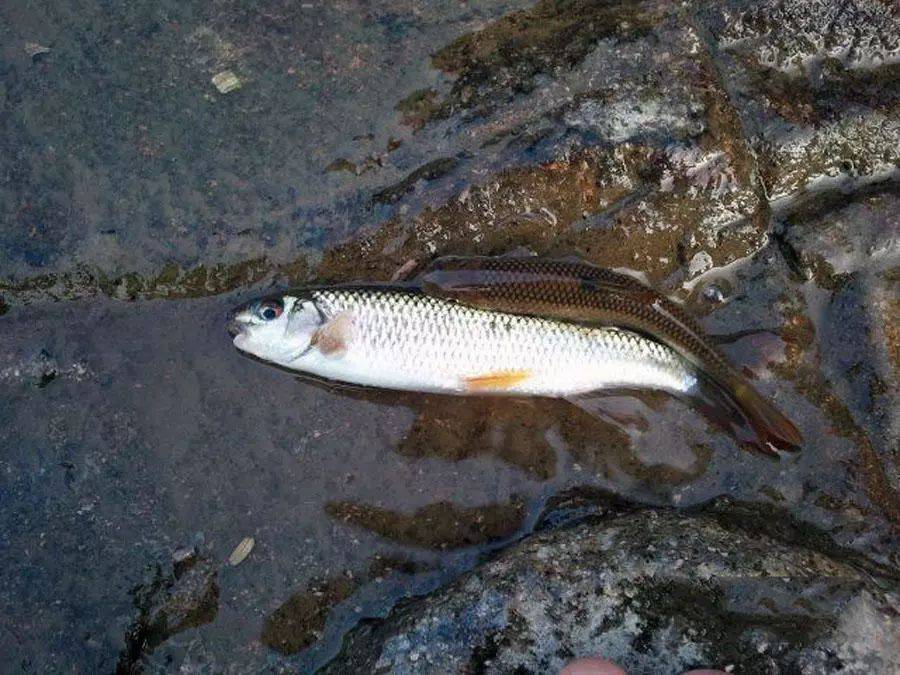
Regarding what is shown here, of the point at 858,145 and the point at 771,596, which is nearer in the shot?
the point at 771,596

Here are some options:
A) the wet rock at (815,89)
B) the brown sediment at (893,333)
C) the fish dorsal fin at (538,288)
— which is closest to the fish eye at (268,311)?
the fish dorsal fin at (538,288)

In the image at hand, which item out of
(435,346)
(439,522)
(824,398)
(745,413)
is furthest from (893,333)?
(439,522)

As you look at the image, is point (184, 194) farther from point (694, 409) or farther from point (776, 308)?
point (776, 308)

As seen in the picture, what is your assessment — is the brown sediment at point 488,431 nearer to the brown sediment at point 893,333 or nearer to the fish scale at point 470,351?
the fish scale at point 470,351

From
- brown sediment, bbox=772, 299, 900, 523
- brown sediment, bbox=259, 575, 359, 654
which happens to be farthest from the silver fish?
brown sediment, bbox=259, 575, 359, 654

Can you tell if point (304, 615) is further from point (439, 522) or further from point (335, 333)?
point (335, 333)

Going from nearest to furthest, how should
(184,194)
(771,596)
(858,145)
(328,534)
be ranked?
(771,596) < (328,534) < (184,194) < (858,145)

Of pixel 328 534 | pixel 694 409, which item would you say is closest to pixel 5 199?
pixel 328 534
